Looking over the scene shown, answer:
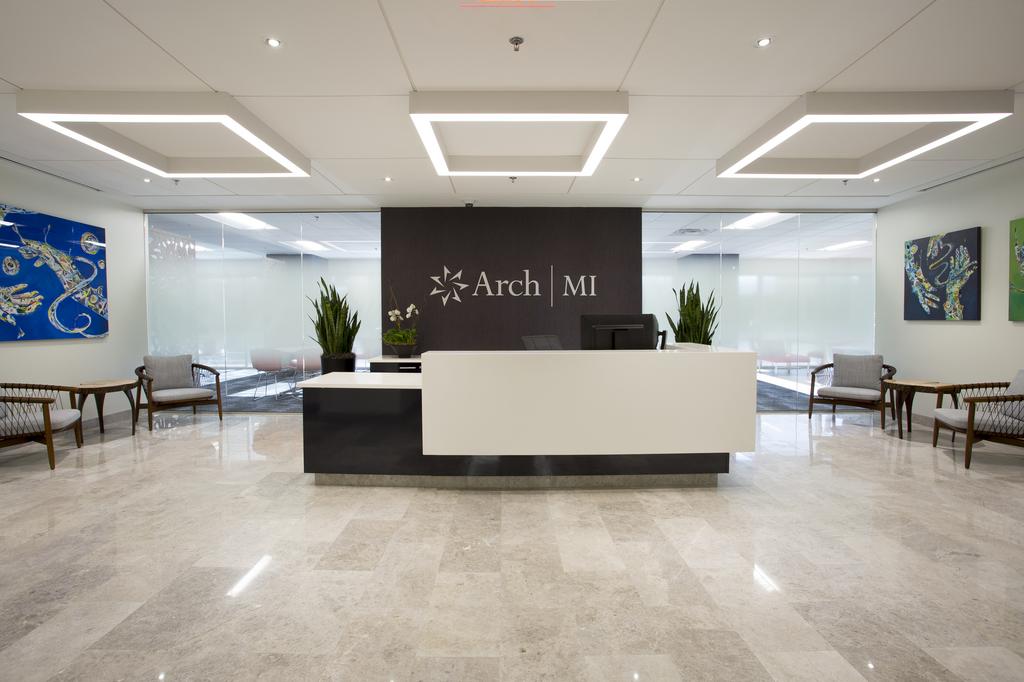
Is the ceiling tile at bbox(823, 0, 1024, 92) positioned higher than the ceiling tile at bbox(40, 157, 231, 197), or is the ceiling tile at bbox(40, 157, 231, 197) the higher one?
the ceiling tile at bbox(40, 157, 231, 197)

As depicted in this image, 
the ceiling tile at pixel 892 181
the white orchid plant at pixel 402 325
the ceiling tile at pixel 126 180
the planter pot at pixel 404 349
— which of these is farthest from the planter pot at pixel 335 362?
the ceiling tile at pixel 892 181

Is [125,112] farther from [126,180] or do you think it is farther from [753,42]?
[753,42]

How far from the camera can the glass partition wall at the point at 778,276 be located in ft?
24.0

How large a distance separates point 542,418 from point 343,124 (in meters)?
2.83

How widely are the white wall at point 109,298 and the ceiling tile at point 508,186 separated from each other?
4596 millimetres

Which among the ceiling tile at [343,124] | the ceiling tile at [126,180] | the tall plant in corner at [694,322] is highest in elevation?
the ceiling tile at [126,180]

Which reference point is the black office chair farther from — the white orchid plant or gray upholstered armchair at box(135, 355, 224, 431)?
gray upholstered armchair at box(135, 355, 224, 431)

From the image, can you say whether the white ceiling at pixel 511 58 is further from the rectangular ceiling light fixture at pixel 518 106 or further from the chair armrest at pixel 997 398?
the chair armrest at pixel 997 398

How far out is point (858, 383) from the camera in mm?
6559

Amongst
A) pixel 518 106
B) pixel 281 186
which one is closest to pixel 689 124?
pixel 518 106

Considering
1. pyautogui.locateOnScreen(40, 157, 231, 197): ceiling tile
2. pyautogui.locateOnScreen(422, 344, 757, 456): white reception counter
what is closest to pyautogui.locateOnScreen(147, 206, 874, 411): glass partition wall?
pyautogui.locateOnScreen(40, 157, 231, 197): ceiling tile

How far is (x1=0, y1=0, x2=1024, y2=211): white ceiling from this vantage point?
2.62 meters

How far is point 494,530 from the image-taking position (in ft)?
10.4

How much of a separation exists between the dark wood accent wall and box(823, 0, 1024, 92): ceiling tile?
3568mm
